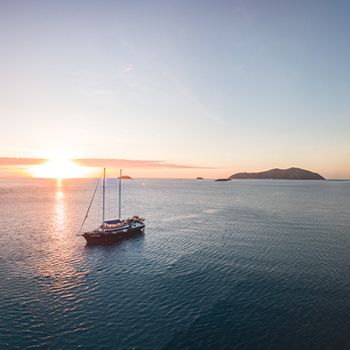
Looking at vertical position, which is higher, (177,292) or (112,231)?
(112,231)

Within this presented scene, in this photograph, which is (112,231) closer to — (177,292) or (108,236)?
(108,236)

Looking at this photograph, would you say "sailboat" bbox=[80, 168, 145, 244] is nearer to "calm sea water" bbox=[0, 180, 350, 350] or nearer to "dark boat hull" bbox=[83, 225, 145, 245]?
"dark boat hull" bbox=[83, 225, 145, 245]

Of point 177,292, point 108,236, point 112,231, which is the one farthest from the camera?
point 112,231

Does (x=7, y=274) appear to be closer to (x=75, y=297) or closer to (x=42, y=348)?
(x=75, y=297)

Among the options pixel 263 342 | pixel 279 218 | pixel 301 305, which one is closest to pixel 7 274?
pixel 263 342

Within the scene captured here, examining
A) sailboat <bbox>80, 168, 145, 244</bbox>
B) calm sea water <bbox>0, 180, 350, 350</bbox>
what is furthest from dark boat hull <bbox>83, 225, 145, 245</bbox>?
calm sea water <bbox>0, 180, 350, 350</bbox>

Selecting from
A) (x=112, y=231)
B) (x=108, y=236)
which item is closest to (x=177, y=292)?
(x=108, y=236)

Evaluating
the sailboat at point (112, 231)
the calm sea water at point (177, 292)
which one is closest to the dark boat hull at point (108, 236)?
the sailboat at point (112, 231)

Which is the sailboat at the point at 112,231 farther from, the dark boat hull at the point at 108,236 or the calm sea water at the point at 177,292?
the calm sea water at the point at 177,292

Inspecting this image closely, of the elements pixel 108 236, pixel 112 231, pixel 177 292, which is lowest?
pixel 177 292

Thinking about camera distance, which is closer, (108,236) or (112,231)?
(108,236)
